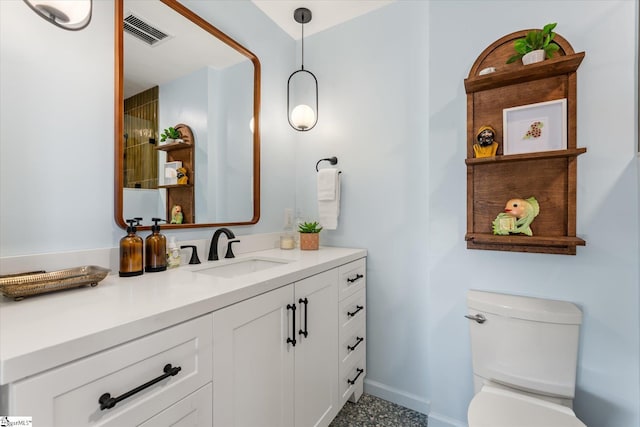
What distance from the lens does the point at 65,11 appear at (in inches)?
33.1

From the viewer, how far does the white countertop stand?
1.89 ft

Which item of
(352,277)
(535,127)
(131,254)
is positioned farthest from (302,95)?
(131,254)

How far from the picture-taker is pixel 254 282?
1.07 metres

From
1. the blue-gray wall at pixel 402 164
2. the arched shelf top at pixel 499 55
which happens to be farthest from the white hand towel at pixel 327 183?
the arched shelf top at pixel 499 55

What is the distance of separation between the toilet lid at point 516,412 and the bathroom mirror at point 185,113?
1462mm

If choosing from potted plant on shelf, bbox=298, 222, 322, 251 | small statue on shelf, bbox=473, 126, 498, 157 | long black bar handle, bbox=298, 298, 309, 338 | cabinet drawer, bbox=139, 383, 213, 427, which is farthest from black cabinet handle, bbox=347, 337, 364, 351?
small statue on shelf, bbox=473, 126, 498, 157

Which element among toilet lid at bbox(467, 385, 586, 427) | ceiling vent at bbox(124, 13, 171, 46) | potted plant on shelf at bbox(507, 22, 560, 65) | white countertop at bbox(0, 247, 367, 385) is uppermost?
ceiling vent at bbox(124, 13, 171, 46)

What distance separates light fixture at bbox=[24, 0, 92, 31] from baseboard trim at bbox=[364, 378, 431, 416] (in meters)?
2.26

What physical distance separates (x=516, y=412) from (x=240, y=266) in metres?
1.38

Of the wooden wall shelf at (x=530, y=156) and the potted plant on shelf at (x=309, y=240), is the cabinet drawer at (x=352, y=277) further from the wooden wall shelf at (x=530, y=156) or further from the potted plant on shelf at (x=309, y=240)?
the wooden wall shelf at (x=530, y=156)

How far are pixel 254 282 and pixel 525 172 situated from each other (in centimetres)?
133

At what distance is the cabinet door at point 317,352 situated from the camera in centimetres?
130

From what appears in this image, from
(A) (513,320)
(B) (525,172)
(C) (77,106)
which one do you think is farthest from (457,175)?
(C) (77,106)

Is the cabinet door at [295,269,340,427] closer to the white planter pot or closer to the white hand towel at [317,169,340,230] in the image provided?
the white hand towel at [317,169,340,230]
